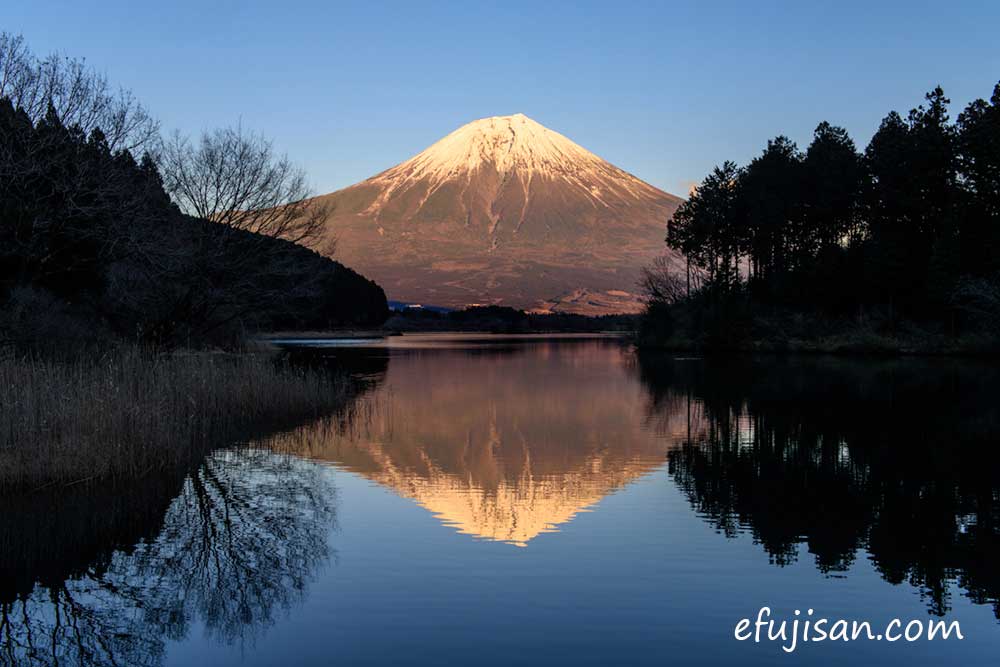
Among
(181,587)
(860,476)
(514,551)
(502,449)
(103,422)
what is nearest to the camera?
(181,587)

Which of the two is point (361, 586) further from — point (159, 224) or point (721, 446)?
point (159, 224)

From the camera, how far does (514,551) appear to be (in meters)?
9.60

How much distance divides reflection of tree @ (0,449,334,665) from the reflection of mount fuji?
1.90 m

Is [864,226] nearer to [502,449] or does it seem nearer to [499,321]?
[502,449]

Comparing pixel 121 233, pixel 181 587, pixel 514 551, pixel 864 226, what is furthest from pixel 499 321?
pixel 181 587

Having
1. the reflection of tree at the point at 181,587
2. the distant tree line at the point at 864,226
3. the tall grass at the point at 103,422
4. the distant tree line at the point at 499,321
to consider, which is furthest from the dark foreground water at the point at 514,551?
the distant tree line at the point at 499,321

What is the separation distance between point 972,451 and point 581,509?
8384mm

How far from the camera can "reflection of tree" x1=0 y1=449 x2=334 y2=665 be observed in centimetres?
710

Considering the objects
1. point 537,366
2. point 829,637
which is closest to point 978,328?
point 537,366

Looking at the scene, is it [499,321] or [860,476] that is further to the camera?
[499,321]

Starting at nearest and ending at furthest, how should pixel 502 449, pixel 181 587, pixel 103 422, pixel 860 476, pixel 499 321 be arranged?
pixel 181 587 < pixel 103 422 < pixel 860 476 < pixel 502 449 < pixel 499 321

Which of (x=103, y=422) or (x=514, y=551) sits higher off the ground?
(x=103, y=422)

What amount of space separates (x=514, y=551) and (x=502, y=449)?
834 cm

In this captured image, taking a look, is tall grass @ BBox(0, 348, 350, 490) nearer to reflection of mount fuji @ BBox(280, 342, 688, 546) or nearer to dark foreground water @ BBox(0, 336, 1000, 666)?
dark foreground water @ BBox(0, 336, 1000, 666)
